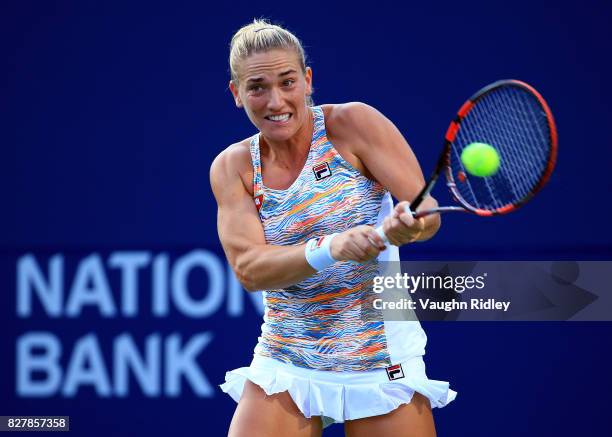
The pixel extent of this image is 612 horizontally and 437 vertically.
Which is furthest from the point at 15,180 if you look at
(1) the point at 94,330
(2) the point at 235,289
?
(2) the point at 235,289

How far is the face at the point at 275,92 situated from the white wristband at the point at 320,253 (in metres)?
0.32

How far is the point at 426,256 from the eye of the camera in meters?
4.57

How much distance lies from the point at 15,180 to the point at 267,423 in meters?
2.43

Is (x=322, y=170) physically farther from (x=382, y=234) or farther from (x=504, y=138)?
(x=504, y=138)

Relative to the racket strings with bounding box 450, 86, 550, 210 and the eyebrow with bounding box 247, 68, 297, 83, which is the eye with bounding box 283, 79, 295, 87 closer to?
the eyebrow with bounding box 247, 68, 297, 83

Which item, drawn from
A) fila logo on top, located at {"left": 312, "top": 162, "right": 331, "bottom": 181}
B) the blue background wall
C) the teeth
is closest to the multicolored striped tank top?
fila logo on top, located at {"left": 312, "top": 162, "right": 331, "bottom": 181}

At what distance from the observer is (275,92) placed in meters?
2.89

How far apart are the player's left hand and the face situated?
44 cm

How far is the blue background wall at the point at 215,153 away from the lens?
15.0 ft

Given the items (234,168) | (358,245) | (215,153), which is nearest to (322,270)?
(358,245)

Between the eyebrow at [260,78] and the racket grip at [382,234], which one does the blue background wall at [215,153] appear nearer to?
the eyebrow at [260,78]

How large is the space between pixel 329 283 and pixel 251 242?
9.2 inches

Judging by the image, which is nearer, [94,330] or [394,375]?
[394,375]

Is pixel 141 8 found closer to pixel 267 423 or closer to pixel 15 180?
pixel 15 180
